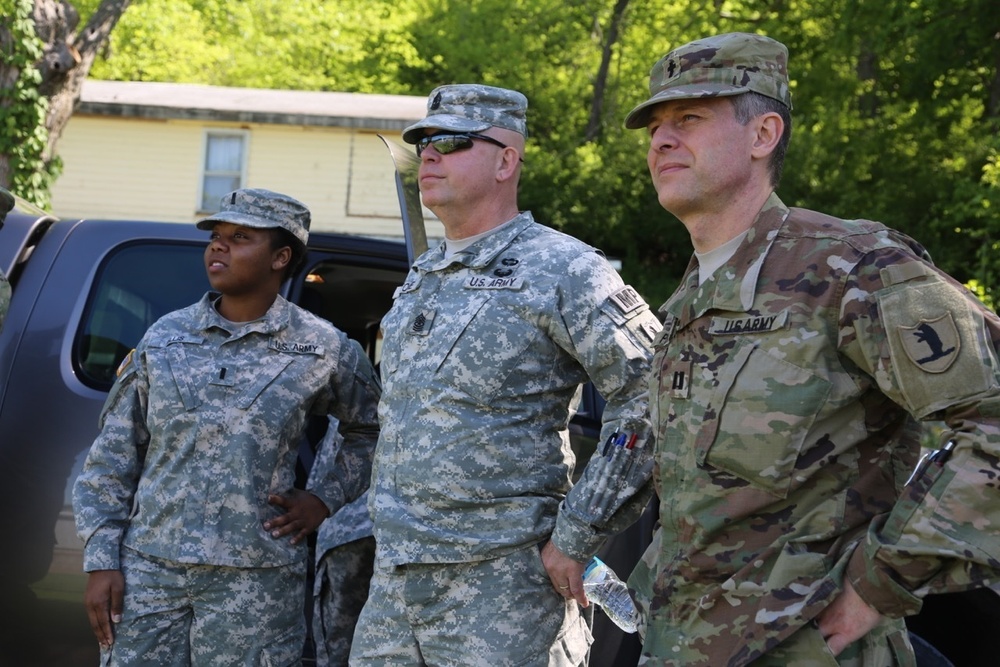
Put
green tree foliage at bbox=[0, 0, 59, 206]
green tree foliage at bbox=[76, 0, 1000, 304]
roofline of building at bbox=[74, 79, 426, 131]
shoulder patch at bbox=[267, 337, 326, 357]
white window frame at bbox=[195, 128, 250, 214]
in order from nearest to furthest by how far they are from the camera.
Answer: shoulder patch at bbox=[267, 337, 326, 357] → green tree foliage at bbox=[0, 0, 59, 206] → green tree foliage at bbox=[76, 0, 1000, 304] → roofline of building at bbox=[74, 79, 426, 131] → white window frame at bbox=[195, 128, 250, 214]

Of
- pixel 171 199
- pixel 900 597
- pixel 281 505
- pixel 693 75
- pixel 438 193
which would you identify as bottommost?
pixel 171 199

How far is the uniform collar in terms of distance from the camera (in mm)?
2801

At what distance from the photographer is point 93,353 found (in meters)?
3.65

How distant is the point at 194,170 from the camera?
770 inches

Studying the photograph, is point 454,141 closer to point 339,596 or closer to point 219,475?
point 219,475

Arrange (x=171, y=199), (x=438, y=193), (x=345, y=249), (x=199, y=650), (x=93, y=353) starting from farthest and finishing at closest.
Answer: (x=171, y=199) < (x=345, y=249) < (x=93, y=353) < (x=199, y=650) < (x=438, y=193)

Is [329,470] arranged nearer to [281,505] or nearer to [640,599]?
[281,505]

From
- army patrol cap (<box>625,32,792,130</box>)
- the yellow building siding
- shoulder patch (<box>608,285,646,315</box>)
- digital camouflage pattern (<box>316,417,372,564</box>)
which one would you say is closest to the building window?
the yellow building siding

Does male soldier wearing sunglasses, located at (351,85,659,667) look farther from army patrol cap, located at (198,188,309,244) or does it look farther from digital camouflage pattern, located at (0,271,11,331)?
digital camouflage pattern, located at (0,271,11,331)

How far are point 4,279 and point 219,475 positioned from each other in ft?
2.76

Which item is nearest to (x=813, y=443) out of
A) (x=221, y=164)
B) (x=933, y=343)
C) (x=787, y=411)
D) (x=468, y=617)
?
(x=787, y=411)

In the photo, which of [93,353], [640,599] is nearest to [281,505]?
[93,353]

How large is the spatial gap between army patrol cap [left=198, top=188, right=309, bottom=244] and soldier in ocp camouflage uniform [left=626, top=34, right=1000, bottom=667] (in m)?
1.49

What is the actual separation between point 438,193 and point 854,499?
4.42ft
